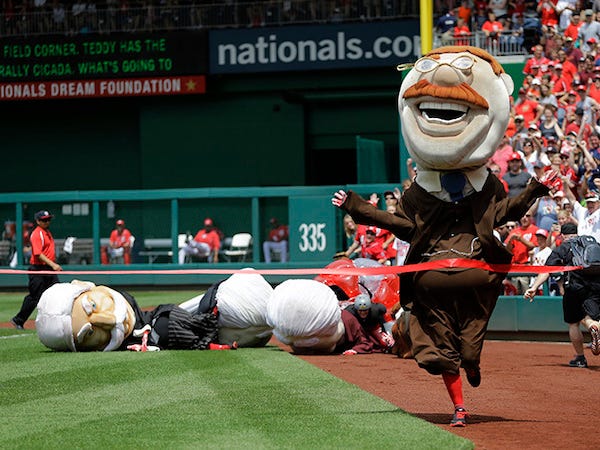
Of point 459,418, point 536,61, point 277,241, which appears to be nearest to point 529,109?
point 536,61

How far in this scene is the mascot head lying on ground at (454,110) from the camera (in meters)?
9.25

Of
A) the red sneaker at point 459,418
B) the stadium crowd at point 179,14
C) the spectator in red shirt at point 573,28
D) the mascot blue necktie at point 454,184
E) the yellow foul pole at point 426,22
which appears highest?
the stadium crowd at point 179,14

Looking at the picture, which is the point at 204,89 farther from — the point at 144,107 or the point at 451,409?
the point at 451,409

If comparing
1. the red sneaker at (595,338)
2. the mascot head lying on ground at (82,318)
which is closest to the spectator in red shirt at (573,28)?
the red sneaker at (595,338)

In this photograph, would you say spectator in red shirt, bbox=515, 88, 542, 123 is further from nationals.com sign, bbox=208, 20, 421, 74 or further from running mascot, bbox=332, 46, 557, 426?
running mascot, bbox=332, 46, 557, 426

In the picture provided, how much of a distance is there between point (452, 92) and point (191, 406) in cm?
327

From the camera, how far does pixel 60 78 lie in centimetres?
3378

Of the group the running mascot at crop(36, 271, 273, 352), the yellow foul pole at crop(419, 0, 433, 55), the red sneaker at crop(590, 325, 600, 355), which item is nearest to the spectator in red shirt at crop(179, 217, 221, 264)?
the yellow foul pole at crop(419, 0, 433, 55)

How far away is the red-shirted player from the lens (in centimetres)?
1797

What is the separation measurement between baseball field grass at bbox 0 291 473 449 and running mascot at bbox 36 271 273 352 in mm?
294

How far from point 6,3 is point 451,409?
28063 millimetres

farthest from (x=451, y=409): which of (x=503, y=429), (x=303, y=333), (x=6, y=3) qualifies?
(x=6, y=3)

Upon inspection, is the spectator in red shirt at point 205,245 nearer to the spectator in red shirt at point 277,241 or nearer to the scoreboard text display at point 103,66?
the spectator in red shirt at point 277,241

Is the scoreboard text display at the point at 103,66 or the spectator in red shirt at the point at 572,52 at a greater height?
the scoreboard text display at the point at 103,66
